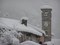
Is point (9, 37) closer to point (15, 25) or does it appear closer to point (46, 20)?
point (15, 25)

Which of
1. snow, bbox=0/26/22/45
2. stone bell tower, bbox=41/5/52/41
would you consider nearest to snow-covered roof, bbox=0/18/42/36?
snow, bbox=0/26/22/45

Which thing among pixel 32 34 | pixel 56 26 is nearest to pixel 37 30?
pixel 32 34

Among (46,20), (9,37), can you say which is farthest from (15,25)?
(46,20)

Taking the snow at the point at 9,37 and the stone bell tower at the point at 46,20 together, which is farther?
the stone bell tower at the point at 46,20

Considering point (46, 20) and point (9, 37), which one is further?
point (46, 20)

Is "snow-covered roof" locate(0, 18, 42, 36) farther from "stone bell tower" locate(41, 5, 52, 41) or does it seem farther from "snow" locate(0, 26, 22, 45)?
"stone bell tower" locate(41, 5, 52, 41)

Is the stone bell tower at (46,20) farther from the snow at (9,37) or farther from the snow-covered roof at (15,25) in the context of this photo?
the snow at (9,37)

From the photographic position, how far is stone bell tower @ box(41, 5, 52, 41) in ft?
10.8

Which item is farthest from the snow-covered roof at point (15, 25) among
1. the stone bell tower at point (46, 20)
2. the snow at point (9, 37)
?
the stone bell tower at point (46, 20)

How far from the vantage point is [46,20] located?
335cm

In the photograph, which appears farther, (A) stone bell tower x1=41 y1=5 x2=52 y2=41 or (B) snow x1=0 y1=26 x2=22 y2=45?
(A) stone bell tower x1=41 y1=5 x2=52 y2=41

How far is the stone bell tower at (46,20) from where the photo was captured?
3.30 metres

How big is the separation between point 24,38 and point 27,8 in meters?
0.56

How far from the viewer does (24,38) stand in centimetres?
319
